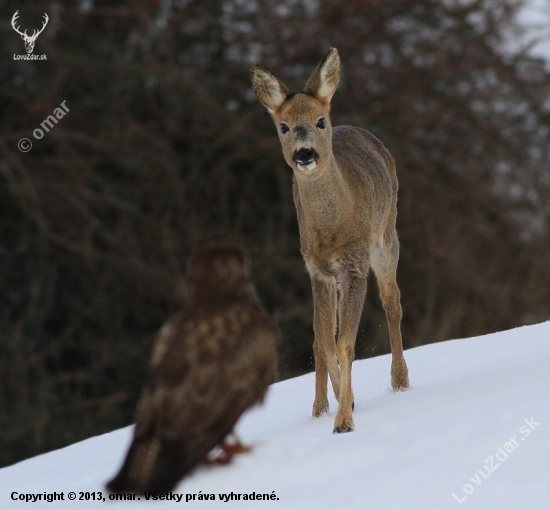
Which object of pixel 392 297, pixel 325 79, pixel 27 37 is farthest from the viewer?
pixel 27 37

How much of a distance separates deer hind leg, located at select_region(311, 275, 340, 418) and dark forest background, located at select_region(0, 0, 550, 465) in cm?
680

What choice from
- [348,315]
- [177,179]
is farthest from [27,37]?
[348,315]

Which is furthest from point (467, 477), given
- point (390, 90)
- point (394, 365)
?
point (390, 90)

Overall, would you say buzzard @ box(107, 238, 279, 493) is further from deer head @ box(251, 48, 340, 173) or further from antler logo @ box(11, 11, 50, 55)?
antler logo @ box(11, 11, 50, 55)

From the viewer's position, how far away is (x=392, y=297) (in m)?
7.24

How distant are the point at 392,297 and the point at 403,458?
2975 millimetres

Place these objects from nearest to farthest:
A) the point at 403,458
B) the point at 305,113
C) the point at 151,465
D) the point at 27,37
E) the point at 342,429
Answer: the point at 151,465, the point at 403,458, the point at 342,429, the point at 305,113, the point at 27,37

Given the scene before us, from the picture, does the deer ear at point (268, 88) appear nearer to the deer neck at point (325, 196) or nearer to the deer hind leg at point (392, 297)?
the deer neck at point (325, 196)

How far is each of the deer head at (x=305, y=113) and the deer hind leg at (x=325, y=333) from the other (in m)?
0.72

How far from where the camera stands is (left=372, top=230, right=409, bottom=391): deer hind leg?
688 centimetres

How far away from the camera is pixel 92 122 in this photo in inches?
535

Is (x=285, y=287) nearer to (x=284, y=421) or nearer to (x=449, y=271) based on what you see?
(x=449, y=271)

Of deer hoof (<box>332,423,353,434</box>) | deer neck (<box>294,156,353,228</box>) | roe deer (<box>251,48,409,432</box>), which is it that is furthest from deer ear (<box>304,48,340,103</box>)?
deer hoof (<box>332,423,353,434</box>)

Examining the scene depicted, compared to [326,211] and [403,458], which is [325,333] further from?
[403,458]
